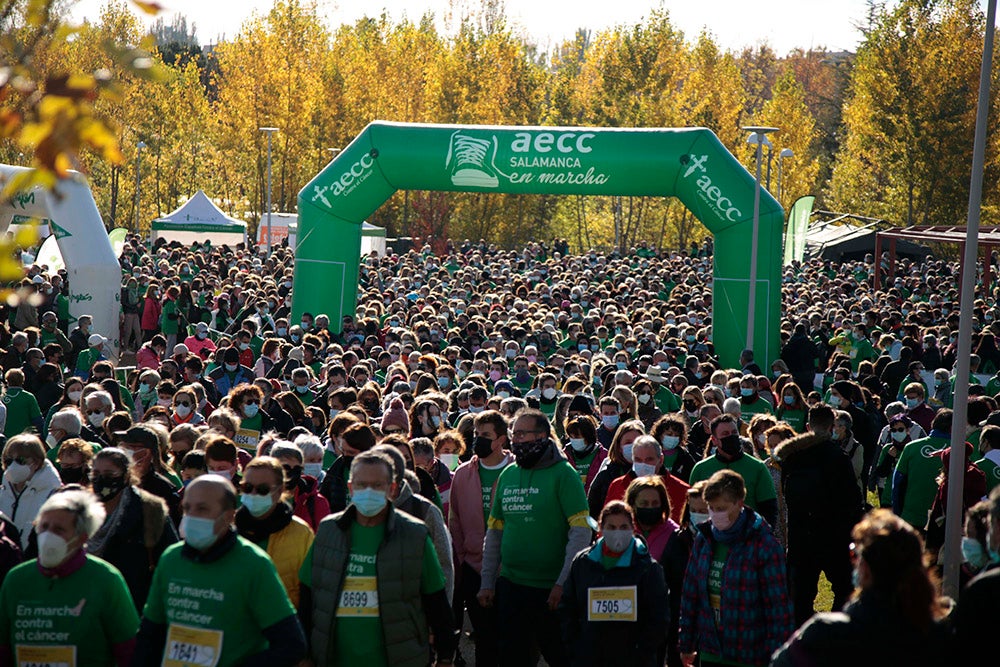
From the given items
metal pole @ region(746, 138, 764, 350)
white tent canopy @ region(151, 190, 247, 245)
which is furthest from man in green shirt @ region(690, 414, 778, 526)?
white tent canopy @ region(151, 190, 247, 245)

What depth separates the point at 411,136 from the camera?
21.0 meters

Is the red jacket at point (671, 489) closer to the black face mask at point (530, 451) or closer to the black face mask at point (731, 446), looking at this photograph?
the black face mask at point (731, 446)

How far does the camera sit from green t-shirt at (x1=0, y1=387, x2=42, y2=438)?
36.1 ft

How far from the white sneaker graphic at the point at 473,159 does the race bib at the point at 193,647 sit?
16268 mm

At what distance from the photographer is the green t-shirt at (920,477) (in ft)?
31.9

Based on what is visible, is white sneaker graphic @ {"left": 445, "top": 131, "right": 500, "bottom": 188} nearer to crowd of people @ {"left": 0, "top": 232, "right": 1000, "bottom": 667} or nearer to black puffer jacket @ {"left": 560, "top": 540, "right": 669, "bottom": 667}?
crowd of people @ {"left": 0, "top": 232, "right": 1000, "bottom": 667}

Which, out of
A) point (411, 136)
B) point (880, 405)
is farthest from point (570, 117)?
point (880, 405)

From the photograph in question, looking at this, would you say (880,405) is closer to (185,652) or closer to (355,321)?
(355,321)

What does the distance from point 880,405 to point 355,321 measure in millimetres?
8277

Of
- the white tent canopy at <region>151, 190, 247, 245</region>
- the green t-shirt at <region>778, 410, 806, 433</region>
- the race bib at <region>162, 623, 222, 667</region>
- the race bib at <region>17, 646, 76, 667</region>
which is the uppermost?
the white tent canopy at <region>151, 190, 247, 245</region>

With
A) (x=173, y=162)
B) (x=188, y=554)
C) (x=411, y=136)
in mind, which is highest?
(x=173, y=162)

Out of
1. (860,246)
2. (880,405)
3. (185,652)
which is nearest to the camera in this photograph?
(185,652)

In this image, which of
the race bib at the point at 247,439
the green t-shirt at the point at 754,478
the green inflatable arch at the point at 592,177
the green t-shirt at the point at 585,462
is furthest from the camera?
the green inflatable arch at the point at 592,177

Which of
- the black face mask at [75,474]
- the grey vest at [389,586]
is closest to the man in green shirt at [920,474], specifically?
the grey vest at [389,586]
